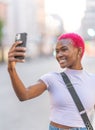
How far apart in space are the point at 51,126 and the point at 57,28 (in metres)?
73.6

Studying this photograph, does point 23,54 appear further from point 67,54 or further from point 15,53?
point 67,54

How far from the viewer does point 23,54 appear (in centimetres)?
280

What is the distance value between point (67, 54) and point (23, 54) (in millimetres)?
467

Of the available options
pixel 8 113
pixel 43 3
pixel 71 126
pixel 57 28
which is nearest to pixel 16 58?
pixel 71 126

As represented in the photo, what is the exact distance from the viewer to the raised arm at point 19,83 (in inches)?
111

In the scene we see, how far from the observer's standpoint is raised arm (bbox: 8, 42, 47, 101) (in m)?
2.82

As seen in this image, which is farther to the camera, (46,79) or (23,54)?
(46,79)

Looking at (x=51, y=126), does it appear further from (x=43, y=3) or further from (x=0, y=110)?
(x=43, y=3)

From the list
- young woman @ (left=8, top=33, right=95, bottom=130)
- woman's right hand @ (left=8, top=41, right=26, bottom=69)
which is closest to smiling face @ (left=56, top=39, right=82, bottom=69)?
young woman @ (left=8, top=33, right=95, bottom=130)

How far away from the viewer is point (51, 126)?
3.17 metres

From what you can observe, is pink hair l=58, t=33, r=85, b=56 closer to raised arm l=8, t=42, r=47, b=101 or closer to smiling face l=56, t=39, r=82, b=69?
smiling face l=56, t=39, r=82, b=69

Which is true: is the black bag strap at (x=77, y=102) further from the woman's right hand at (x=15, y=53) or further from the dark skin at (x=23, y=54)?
the woman's right hand at (x=15, y=53)

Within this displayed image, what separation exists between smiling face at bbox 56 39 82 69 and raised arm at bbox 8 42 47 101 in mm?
196

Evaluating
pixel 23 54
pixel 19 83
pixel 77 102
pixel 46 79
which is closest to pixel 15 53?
pixel 23 54
